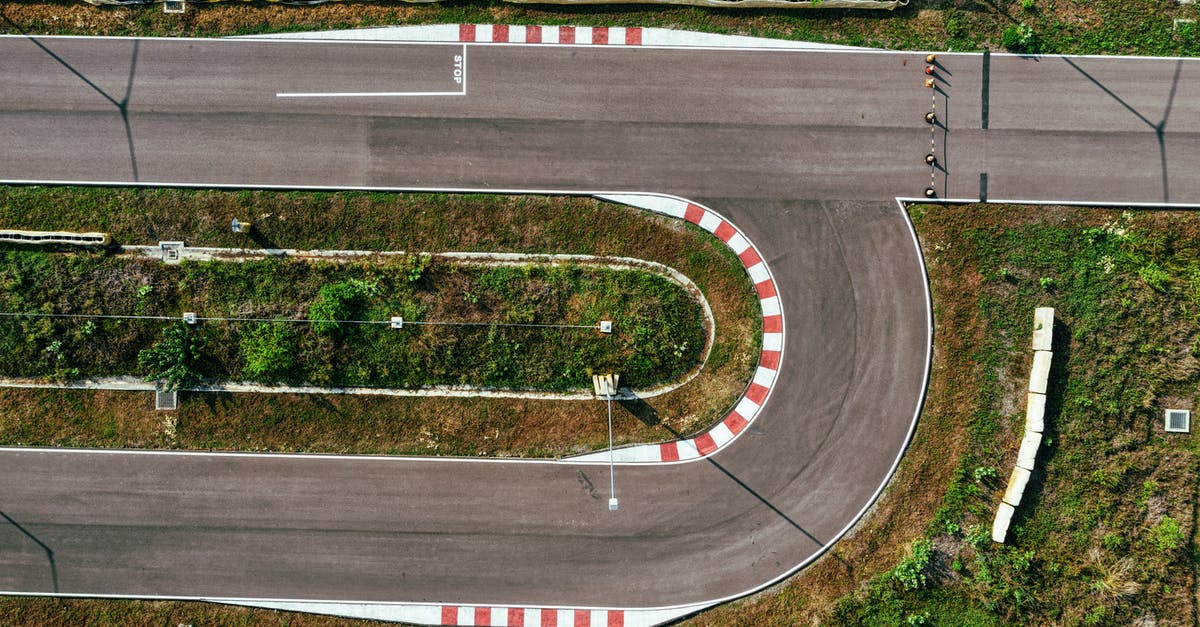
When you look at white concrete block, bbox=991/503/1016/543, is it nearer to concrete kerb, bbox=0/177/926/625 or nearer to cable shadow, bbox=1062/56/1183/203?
concrete kerb, bbox=0/177/926/625

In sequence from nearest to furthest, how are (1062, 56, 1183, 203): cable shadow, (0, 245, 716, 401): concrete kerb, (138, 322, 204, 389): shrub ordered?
1. (138, 322, 204, 389): shrub
2. (0, 245, 716, 401): concrete kerb
3. (1062, 56, 1183, 203): cable shadow

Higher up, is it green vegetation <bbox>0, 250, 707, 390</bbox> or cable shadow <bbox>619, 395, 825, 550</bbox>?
green vegetation <bbox>0, 250, 707, 390</bbox>

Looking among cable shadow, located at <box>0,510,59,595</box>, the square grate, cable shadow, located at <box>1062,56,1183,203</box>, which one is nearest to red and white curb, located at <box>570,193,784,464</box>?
cable shadow, located at <box>1062,56,1183,203</box>

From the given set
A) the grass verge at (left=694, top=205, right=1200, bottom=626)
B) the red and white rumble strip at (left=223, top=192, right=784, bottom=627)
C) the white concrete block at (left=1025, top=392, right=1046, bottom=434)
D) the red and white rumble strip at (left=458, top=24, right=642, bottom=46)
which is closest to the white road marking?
the red and white rumble strip at (left=458, top=24, right=642, bottom=46)

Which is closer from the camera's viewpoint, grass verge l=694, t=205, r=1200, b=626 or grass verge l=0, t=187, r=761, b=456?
grass verge l=694, t=205, r=1200, b=626

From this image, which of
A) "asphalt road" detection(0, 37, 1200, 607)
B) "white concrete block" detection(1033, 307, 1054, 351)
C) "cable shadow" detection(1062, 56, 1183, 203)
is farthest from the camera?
"cable shadow" detection(1062, 56, 1183, 203)

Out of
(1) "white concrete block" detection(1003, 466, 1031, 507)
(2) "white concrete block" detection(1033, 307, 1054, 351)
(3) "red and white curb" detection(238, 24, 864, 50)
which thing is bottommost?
(1) "white concrete block" detection(1003, 466, 1031, 507)
